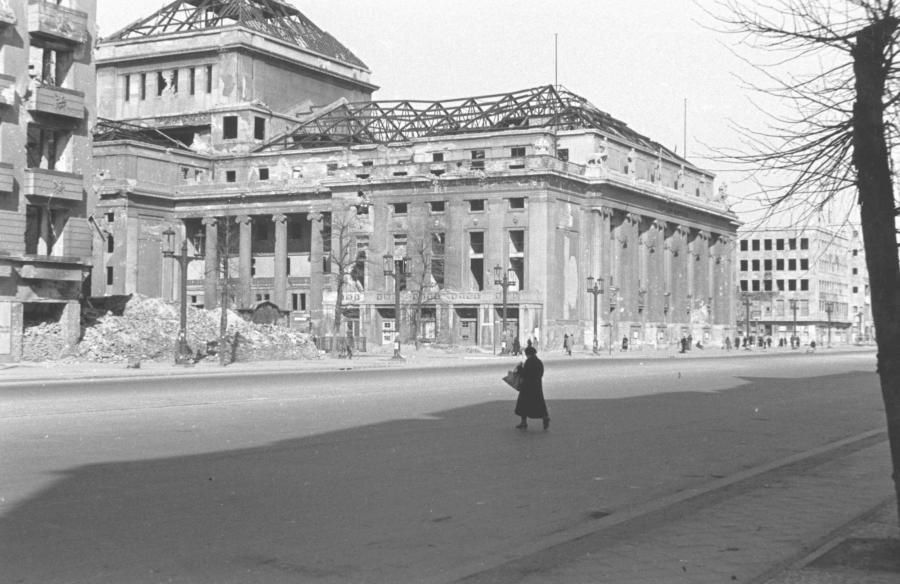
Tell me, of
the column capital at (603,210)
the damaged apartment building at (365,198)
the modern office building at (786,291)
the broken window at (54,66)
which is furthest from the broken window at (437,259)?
the modern office building at (786,291)

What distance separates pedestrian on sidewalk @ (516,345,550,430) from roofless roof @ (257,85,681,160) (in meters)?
Answer: 69.6

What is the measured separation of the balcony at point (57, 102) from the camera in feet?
147

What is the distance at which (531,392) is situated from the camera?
780 inches

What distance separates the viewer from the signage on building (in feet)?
145

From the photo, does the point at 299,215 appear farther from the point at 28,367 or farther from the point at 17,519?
the point at 17,519

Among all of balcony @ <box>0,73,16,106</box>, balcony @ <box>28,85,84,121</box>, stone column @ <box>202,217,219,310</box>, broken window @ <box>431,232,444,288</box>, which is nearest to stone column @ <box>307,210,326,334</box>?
stone column @ <box>202,217,219,310</box>

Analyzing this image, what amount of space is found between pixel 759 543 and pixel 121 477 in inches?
286

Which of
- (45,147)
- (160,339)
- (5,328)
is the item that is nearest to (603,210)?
(160,339)

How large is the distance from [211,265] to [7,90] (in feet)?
173

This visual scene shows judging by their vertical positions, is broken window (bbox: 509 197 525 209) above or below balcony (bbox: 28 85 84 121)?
above

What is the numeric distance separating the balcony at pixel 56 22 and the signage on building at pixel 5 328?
10.8m

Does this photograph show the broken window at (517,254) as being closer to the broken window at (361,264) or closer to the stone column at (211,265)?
the broken window at (361,264)

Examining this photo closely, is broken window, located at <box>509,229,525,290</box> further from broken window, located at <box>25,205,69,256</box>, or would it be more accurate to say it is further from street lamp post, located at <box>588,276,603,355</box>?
broken window, located at <box>25,205,69,256</box>

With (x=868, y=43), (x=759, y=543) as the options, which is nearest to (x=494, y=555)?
(x=759, y=543)
